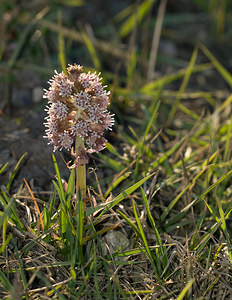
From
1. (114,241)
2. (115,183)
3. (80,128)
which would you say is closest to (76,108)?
(80,128)

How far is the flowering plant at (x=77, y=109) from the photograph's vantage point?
1834 mm

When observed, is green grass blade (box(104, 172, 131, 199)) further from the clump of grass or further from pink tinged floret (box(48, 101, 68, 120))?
pink tinged floret (box(48, 101, 68, 120))

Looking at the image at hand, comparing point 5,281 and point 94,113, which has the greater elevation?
point 94,113

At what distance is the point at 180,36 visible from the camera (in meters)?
4.93

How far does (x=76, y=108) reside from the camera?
1879 mm

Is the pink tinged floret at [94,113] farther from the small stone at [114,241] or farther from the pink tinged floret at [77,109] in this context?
the small stone at [114,241]

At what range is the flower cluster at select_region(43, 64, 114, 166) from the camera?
6.02ft

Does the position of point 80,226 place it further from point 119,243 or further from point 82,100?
point 82,100

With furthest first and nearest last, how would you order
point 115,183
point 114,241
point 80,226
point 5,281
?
point 115,183 → point 114,241 → point 80,226 → point 5,281

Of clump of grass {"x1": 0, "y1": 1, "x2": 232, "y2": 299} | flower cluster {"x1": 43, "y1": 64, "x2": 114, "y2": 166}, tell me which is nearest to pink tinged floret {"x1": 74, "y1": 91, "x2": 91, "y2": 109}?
flower cluster {"x1": 43, "y1": 64, "x2": 114, "y2": 166}

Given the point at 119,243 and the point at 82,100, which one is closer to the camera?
the point at 82,100

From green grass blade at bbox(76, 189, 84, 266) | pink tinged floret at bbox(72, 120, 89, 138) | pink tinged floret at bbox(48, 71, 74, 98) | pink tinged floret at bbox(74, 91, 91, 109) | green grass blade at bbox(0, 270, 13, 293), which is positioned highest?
pink tinged floret at bbox(48, 71, 74, 98)

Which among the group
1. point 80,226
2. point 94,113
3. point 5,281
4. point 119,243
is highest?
point 94,113

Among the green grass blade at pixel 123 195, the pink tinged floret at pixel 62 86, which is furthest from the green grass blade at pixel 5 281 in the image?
the pink tinged floret at pixel 62 86
